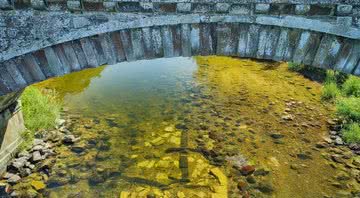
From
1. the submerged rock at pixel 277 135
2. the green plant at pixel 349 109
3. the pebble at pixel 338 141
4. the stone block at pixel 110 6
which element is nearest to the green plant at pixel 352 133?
the pebble at pixel 338 141

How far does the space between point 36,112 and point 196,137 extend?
434 cm

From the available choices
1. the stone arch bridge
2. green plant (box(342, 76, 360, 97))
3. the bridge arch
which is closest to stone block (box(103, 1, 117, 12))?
the stone arch bridge

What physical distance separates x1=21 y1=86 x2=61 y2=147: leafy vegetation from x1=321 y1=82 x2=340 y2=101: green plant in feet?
26.5

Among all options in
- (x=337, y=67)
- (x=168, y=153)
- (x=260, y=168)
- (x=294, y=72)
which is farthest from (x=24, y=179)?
(x=294, y=72)

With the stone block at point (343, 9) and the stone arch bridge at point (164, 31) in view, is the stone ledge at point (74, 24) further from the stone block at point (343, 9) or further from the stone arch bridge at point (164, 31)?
the stone block at point (343, 9)

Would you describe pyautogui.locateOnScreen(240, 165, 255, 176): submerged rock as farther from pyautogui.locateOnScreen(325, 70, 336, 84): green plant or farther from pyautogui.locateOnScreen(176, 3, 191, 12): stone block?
pyautogui.locateOnScreen(325, 70, 336, 84): green plant

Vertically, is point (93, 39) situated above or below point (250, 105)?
above

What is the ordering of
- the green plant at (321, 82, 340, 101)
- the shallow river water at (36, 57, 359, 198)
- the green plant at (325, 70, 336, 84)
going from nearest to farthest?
the shallow river water at (36, 57, 359, 198)
the green plant at (321, 82, 340, 101)
the green plant at (325, 70, 336, 84)

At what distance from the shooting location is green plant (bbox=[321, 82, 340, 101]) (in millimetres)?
10180

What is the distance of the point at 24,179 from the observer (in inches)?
278

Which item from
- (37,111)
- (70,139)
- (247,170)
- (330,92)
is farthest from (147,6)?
(330,92)

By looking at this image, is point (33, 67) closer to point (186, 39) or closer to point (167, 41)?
point (167, 41)

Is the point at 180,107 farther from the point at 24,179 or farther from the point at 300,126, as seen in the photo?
the point at 24,179

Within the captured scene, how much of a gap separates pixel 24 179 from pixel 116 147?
2133mm
